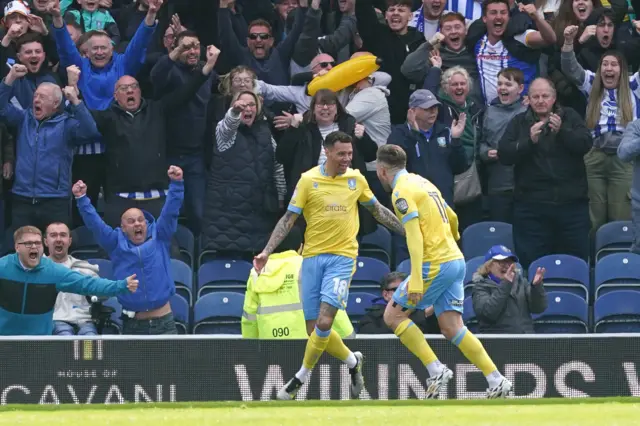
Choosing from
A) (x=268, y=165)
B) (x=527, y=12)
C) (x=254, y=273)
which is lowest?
→ (x=254, y=273)

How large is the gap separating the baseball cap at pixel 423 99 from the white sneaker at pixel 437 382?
3605mm

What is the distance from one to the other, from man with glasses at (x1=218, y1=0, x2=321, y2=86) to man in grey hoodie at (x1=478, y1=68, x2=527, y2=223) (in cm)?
208

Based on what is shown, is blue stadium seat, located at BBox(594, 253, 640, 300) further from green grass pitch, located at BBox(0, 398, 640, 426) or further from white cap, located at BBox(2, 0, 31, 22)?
white cap, located at BBox(2, 0, 31, 22)

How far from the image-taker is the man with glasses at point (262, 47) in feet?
47.9

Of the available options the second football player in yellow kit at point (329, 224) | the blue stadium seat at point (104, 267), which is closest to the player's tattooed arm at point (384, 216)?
the second football player in yellow kit at point (329, 224)

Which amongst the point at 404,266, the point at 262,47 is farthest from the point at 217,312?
the point at 262,47

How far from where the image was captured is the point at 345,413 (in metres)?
9.66

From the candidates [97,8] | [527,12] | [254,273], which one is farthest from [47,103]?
[527,12]

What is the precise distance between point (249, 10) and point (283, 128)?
90.6 inches

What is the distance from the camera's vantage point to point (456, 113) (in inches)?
558

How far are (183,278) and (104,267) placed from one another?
0.73 meters

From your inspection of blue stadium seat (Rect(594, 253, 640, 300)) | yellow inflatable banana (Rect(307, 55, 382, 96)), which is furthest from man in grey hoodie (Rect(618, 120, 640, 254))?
yellow inflatable banana (Rect(307, 55, 382, 96))

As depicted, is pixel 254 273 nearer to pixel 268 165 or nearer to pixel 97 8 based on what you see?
pixel 268 165

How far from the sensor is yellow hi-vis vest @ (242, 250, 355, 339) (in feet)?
38.2
